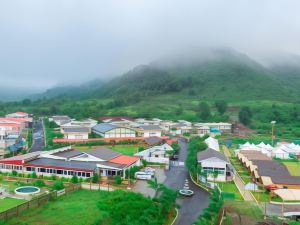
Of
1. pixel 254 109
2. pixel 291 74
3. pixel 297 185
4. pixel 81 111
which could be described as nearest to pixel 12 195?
pixel 297 185

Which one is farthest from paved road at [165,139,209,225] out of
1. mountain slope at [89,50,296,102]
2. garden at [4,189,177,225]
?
mountain slope at [89,50,296,102]

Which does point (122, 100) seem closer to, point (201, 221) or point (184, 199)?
point (184, 199)

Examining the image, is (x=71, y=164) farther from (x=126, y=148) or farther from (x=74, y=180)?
(x=126, y=148)

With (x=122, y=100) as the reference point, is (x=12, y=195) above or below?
below

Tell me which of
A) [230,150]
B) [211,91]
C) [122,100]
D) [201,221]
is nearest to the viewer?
[201,221]

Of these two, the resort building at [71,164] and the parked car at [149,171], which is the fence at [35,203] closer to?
the resort building at [71,164]

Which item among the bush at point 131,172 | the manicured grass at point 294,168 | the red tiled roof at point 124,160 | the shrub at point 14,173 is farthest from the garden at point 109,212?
the manicured grass at point 294,168

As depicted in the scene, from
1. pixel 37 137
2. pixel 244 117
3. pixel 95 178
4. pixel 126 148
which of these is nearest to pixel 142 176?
pixel 95 178
